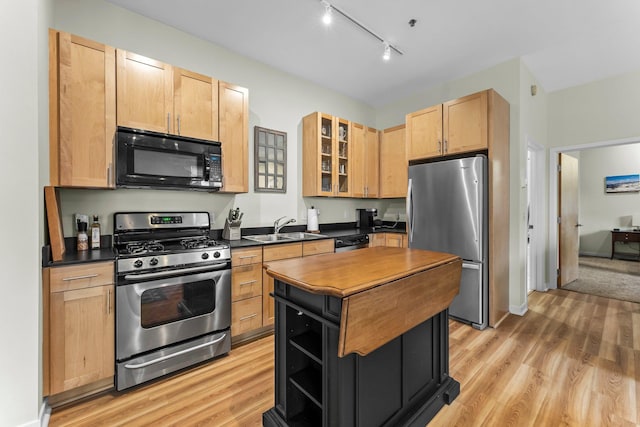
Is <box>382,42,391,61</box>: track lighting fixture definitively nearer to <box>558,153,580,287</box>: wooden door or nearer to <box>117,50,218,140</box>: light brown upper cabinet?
<box>117,50,218,140</box>: light brown upper cabinet

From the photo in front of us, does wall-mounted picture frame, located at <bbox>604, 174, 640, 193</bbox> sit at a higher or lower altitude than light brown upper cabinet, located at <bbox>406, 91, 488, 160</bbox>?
lower

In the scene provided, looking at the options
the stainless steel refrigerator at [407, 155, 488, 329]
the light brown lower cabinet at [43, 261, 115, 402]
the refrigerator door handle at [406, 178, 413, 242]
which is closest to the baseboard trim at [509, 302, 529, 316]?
the stainless steel refrigerator at [407, 155, 488, 329]

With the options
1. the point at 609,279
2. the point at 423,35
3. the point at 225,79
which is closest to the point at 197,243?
the point at 225,79

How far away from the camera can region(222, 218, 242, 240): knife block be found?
2.93 metres

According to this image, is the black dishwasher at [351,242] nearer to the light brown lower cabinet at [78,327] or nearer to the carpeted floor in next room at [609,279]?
the light brown lower cabinet at [78,327]

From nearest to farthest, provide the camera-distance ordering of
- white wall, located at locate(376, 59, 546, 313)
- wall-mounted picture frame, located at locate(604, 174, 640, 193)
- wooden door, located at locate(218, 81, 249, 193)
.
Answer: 1. wooden door, located at locate(218, 81, 249, 193)
2. white wall, located at locate(376, 59, 546, 313)
3. wall-mounted picture frame, located at locate(604, 174, 640, 193)

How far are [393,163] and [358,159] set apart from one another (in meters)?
0.58

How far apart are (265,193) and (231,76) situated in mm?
1353

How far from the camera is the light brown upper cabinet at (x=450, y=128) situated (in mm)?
2994

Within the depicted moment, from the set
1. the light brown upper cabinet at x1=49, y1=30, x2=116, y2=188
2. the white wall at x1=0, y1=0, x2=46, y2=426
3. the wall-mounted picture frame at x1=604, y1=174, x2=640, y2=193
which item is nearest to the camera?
the white wall at x1=0, y1=0, x2=46, y2=426

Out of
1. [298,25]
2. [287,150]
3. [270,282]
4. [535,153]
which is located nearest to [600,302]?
[535,153]

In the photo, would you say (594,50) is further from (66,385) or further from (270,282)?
(66,385)

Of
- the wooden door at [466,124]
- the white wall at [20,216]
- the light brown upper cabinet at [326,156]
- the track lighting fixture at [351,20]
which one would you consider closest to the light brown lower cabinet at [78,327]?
the white wall at [20,216]

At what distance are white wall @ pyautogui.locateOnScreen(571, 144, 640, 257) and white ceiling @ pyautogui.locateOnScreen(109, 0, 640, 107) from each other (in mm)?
4181
